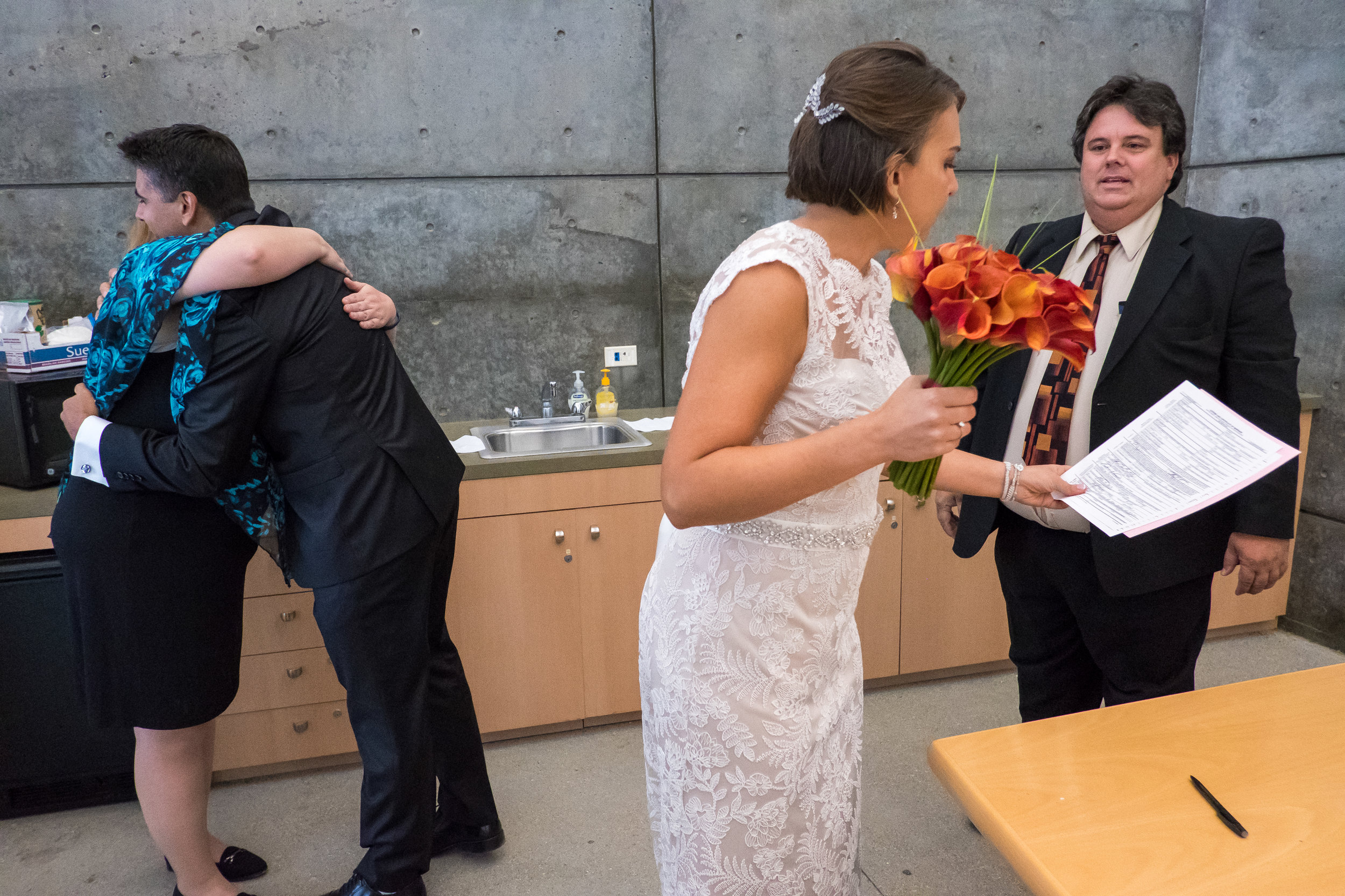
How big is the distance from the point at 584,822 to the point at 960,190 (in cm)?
262

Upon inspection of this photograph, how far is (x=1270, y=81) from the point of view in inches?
132

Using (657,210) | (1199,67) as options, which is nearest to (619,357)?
(657,210)

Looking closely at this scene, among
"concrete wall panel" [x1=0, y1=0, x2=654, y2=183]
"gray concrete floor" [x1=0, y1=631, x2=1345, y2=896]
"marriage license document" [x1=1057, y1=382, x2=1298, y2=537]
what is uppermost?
"concrete wall panel" [x1=0, y1=0, x2=654, y2=183]

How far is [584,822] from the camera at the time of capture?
2414mm

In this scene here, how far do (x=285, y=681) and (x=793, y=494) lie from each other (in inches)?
80.0

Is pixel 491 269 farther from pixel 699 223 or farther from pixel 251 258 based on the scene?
pixel 251 258

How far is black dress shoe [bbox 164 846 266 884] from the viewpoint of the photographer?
2.19m

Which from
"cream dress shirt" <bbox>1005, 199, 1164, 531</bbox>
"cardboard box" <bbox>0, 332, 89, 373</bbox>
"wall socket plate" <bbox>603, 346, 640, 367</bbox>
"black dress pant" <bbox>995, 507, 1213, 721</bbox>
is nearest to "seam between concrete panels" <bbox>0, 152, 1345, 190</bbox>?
"wall socket plate" <bbox>603, 346, 640, 367</bbox>

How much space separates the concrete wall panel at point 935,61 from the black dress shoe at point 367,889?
7.82ft

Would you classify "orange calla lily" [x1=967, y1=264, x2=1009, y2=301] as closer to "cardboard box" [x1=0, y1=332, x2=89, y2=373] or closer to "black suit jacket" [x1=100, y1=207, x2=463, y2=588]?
"black suit jacket" [x1=100, y1=207, x2=463, y2=588]

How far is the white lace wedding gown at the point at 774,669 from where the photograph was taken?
3.89 feet

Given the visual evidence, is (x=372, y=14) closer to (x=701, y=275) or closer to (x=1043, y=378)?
(x=701, y=275)

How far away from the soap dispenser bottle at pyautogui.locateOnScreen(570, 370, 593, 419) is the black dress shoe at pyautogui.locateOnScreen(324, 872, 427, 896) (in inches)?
63.2

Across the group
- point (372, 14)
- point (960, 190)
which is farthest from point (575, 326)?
point (960, 190)
